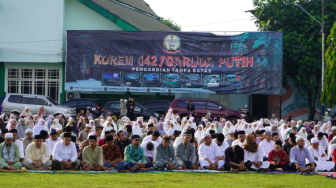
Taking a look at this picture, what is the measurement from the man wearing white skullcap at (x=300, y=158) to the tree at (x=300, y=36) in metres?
16.5

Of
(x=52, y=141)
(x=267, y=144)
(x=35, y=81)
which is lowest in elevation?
(x=267, y=144)

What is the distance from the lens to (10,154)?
12.1m

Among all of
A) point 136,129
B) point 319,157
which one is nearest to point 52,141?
point 136,129

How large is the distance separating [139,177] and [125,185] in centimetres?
139

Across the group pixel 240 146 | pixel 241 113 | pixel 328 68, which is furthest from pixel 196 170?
pixel 328 68

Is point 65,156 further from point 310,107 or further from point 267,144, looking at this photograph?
point 310,107

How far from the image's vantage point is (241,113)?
1029 inches

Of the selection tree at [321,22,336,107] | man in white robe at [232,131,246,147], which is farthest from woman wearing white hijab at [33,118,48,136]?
tree at [321,22,336,107]

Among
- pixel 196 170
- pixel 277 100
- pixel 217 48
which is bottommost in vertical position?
pixel 196 170

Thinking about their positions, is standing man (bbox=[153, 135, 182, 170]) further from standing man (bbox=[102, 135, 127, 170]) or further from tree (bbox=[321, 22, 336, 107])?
tree (bbox=[321, 22, 336, 107])

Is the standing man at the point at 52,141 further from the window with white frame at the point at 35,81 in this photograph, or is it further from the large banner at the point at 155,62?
the window with white frame at the point at 35,81

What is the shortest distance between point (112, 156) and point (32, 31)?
19.8m

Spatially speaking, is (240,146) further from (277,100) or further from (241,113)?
(277,100)

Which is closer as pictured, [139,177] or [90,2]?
[139,177]
